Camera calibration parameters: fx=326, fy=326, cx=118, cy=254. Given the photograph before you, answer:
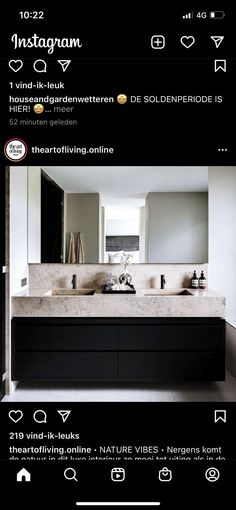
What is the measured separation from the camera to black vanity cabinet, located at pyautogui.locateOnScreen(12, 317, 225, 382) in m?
1.97

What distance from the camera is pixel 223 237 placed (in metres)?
2.44

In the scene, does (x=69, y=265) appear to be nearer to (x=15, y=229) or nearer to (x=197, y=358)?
(x=15, y=229)

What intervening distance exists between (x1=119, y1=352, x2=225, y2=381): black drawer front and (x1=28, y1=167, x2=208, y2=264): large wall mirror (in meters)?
0.69

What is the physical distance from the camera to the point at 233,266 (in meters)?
2.45
